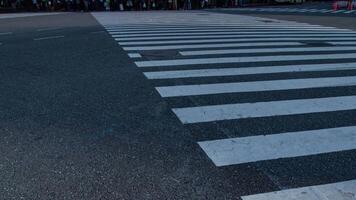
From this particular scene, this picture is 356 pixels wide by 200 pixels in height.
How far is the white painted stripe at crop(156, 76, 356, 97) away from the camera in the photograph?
6207 millimetres

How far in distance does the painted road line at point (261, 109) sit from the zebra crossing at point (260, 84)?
1cm

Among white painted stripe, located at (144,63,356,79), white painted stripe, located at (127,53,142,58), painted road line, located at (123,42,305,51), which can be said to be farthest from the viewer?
painted road line, located at (123,42,305,51)

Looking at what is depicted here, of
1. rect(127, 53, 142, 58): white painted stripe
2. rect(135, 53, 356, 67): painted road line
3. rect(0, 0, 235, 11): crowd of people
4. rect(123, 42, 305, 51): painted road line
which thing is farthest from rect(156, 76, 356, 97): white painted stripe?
rect(0, 0, 235, 11): crowd of people

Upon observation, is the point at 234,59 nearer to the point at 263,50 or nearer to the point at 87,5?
the point at 263,50

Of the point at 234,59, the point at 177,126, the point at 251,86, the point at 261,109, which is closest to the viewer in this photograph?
the point at 177,126

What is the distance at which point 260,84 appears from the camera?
Result: 21.9 feet

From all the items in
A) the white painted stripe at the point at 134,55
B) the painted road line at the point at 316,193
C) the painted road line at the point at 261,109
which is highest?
the white painted stripe at the point at 134,55

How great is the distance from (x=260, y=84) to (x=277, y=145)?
102 inches

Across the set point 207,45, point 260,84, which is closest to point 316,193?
point 260,84

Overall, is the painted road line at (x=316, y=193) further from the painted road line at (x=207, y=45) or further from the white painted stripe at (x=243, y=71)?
the painted road line at (x=207, y=45)

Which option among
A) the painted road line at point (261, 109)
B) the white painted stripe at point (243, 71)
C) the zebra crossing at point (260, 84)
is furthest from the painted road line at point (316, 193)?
the white painted stripe at point (243, 71)

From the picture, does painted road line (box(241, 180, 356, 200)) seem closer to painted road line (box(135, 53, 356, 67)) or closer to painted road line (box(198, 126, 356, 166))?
painted road line (box(198, 126, 356, 166))

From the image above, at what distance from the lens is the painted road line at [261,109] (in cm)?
510

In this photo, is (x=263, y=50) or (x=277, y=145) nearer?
(x=277, y=145)
